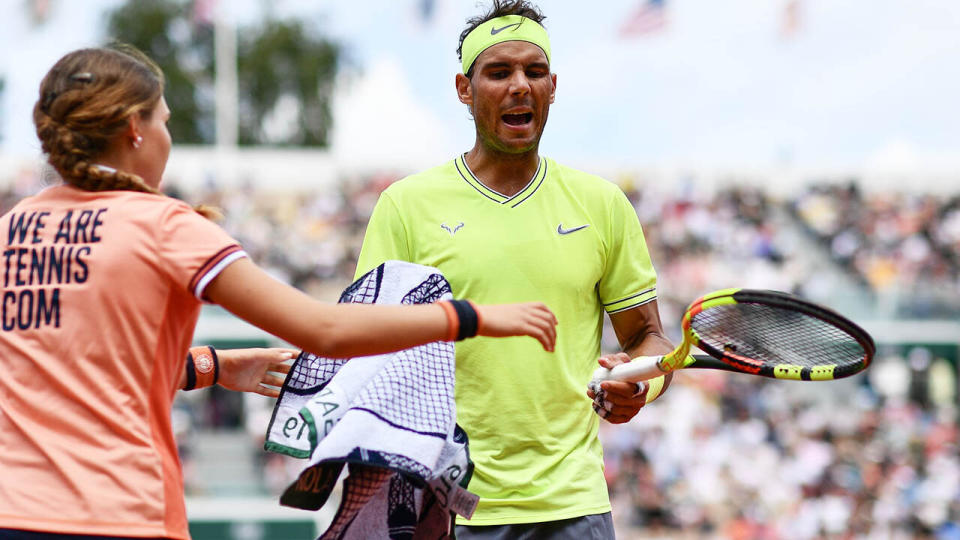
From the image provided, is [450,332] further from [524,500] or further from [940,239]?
[940,239]

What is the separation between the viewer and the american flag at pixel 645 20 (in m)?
30.4

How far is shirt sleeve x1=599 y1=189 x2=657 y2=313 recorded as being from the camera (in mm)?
4668

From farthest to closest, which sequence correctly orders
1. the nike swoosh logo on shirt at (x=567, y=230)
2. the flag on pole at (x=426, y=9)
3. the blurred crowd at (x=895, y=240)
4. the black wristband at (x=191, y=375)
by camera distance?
1. the flag on pole at (x=426, y=9)
2. the blurred crowd at (x=895, y=240)
3. the nike swoosh logo on shirt at (x=567, y=230)
4. the black wristband at (x=191, y=375)

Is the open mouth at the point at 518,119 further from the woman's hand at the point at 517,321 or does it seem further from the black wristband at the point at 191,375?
the black wristband at the point at 191,375

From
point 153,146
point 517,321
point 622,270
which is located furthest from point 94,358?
point 622,270

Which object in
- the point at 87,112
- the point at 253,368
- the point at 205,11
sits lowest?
the point at 205,11

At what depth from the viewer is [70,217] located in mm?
3217

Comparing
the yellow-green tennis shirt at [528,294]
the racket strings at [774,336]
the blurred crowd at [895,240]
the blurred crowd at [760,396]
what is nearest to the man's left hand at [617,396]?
the yellow-green tennis shirt at [528,294]

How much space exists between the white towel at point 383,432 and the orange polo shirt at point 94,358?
2.19ft

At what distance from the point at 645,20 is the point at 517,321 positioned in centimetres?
2800

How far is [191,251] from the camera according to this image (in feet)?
10.4

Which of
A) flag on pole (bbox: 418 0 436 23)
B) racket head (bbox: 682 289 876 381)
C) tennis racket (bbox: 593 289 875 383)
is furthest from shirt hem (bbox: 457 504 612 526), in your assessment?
flag on pole (bbox: 418 0 436 23)

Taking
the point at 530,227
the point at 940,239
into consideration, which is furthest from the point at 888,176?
the point at 530,227

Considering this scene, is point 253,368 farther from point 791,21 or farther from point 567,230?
point 791,21
